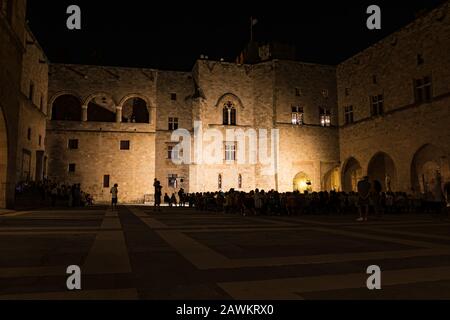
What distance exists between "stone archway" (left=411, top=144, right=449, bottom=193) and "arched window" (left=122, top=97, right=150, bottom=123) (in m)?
24.0

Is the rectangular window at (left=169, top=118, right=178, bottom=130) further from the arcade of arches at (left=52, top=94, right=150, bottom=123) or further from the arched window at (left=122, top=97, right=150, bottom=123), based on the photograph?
the arched window at (left=122, top=97, right=150, bottom=123)

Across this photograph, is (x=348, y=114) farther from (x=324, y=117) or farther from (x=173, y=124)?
(x=173, y=124)

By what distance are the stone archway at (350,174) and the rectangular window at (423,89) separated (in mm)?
8252

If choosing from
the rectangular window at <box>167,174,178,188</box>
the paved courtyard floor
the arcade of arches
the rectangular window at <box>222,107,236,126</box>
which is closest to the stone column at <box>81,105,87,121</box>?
the arcade of arches

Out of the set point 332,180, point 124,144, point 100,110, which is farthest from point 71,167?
point 332,180

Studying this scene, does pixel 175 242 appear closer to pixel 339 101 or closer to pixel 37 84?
pixel 37 84

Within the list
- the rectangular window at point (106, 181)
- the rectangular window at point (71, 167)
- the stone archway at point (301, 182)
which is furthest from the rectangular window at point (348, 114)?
the rectangular window at point (71, 167)

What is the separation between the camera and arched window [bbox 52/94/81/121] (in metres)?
35.0

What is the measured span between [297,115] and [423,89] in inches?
404

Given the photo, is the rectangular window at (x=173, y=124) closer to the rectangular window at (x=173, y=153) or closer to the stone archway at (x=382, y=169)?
the rectangular window at (x=173, y=153)

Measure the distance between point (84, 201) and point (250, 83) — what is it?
17210mm

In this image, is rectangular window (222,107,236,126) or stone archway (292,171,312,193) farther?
rectangular window (222,107,236,126)

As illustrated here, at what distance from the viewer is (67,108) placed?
35625 mm
